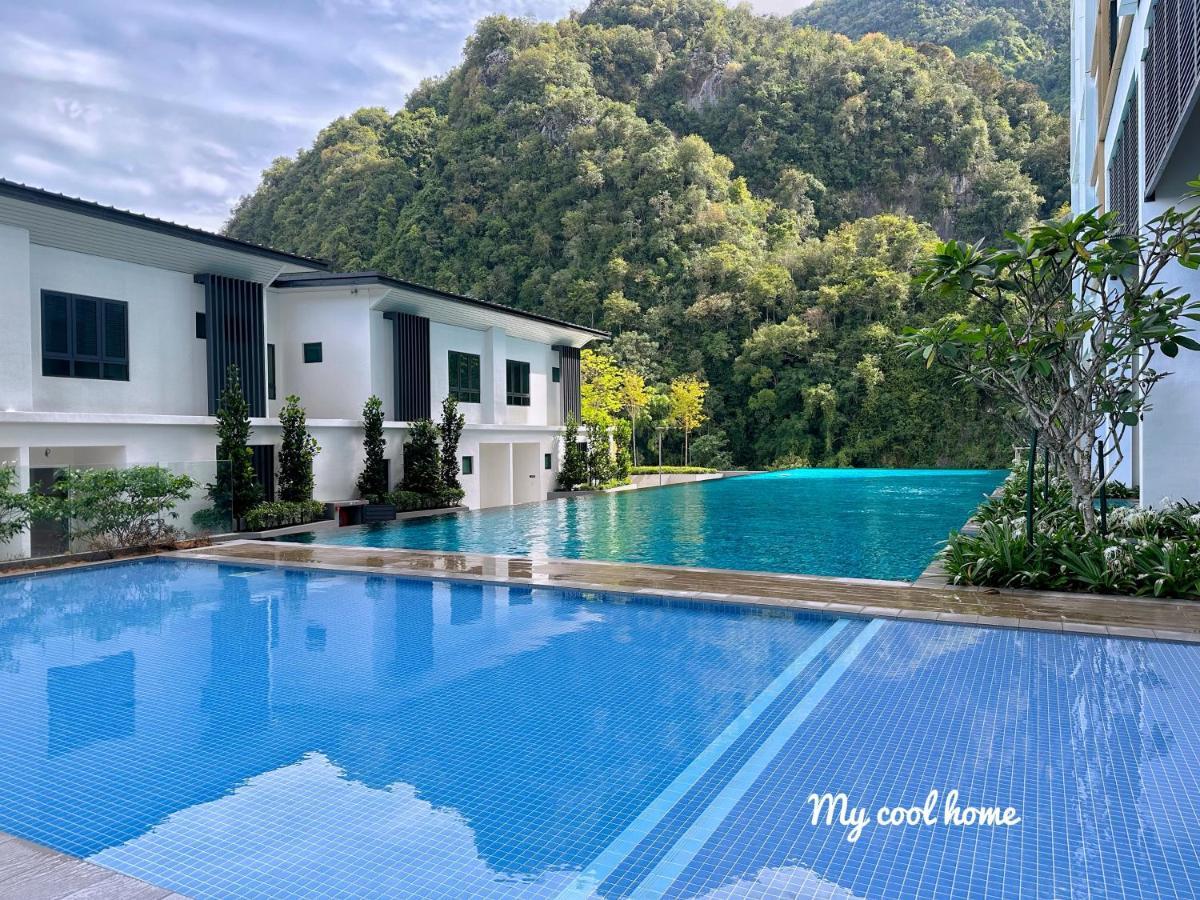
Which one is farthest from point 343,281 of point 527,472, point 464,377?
point 527,472

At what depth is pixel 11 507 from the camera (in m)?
10.8

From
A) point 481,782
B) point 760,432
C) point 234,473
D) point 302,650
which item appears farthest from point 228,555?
point 760,432

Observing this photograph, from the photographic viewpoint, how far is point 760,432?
43000 mm

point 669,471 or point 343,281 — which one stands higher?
point 343,281

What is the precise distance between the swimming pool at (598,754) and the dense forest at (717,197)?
3471cm

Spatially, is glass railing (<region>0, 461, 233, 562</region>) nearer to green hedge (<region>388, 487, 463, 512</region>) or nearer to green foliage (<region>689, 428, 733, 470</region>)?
green hedge (<region>388, 487, 463, 512</region>)

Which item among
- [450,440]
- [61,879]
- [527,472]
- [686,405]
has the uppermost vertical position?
[686,405]

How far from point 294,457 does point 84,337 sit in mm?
4055

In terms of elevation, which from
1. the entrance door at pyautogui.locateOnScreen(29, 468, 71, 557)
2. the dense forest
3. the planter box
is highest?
the dense forest

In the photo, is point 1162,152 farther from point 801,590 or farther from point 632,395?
point 632,395

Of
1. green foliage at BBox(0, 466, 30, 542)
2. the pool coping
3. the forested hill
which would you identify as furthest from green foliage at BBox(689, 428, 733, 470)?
the forested hill

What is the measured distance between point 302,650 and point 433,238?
44.4 meters

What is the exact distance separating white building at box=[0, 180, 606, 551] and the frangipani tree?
11256mm

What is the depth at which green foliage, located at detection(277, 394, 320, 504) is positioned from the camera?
15.8m
